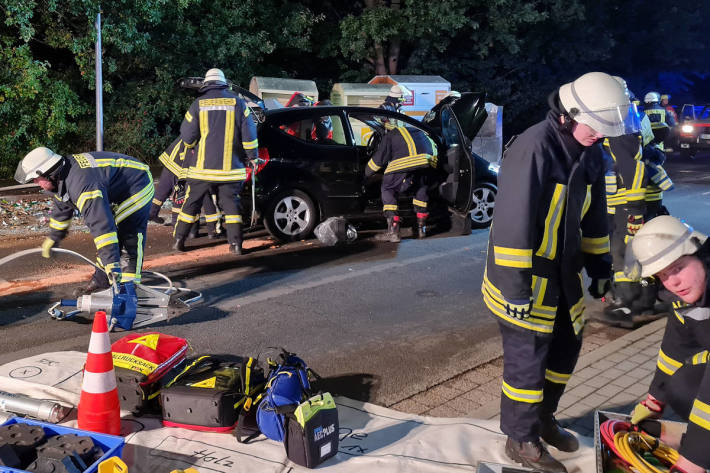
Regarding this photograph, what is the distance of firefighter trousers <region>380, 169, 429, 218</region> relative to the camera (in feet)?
29.9

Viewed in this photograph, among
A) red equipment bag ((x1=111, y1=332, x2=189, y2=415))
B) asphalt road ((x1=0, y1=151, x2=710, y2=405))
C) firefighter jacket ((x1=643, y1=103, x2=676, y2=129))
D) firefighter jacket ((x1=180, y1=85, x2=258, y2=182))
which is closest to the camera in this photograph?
red equipment bag ((x1=111, y1=332, x2=189, y2=415))

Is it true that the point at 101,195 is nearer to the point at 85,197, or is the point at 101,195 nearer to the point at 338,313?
the point at 85,197

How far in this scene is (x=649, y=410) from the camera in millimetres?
3637

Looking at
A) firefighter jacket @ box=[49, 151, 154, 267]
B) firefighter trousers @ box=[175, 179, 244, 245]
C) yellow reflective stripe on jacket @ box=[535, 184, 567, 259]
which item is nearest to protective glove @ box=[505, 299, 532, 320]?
yellow reflective stripe on jacket @ box=[535, 184, 567, 259]

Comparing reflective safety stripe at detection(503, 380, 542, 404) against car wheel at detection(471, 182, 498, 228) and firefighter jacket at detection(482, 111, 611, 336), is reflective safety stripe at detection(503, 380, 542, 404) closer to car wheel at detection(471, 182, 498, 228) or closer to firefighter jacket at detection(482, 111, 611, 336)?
firefighter jacket at detection(482, 111, 611, 336)

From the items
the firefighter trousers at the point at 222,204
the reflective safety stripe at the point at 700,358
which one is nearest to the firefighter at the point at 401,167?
the firefighter trousers at the point at 222,204

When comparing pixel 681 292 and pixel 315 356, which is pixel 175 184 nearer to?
pixel 315 356

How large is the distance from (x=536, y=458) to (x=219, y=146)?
5552mm

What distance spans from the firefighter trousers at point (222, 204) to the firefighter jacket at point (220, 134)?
0.27 ft

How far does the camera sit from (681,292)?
10.2ft

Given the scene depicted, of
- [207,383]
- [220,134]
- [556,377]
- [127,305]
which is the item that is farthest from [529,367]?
[220,134]

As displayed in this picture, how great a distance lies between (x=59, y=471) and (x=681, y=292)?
281 centimetres

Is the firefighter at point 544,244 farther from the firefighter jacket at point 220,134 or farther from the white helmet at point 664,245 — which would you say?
the firefighter jacket at point 220,134

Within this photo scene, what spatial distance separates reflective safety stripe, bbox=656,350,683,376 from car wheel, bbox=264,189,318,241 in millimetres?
6018
